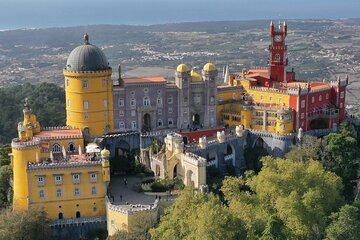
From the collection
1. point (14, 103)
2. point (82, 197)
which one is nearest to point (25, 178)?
point (82, 197)

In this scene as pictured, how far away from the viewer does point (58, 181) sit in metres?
52.5

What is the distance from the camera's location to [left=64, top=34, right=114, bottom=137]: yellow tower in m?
62.0

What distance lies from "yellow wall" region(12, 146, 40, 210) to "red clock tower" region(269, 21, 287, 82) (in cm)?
3168

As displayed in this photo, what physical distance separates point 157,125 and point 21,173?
18.2 metres

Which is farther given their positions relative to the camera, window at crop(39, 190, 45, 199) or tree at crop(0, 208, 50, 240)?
window at crop(39, 190, 45, 199)

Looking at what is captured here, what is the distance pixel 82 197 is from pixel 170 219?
9544mm

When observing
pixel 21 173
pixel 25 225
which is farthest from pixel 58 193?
pixel 25 225

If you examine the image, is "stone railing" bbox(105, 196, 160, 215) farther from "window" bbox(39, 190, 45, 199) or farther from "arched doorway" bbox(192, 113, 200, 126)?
"arched doorway" bbox(192, 113, 200, 126)

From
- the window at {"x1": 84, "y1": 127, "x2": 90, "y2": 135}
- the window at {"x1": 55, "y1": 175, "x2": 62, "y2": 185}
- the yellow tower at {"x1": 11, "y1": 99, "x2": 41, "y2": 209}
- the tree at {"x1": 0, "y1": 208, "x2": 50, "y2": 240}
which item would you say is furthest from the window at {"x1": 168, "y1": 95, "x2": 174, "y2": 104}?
the tree at {"x1": 0, "y1": 208, "x2": 50, "y2": 240}

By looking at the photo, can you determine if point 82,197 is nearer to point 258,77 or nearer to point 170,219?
point 170,219

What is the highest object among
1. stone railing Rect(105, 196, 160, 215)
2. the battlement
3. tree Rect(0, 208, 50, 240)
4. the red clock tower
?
the red clock tower

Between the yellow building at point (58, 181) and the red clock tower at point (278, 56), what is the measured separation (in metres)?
27.5

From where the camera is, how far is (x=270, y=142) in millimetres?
65062

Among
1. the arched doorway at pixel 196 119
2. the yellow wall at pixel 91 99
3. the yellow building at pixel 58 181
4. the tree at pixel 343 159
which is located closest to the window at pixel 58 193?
the yellow building at pixel 58 181
